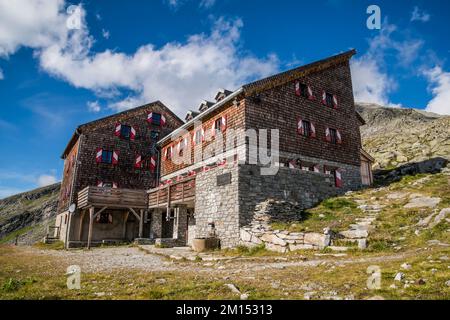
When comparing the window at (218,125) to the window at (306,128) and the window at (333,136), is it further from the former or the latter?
the window at (333,136)

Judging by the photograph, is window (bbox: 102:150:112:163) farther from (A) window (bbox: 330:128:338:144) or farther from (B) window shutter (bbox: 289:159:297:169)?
(A) window (bbox: 330:128:338:144)

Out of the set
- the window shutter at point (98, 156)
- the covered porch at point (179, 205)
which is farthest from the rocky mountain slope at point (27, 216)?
the covered porch at point (179, 205)

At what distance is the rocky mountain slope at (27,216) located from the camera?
154 feet

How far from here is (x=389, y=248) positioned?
9617 mm

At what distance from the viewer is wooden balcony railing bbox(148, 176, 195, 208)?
18.2 m

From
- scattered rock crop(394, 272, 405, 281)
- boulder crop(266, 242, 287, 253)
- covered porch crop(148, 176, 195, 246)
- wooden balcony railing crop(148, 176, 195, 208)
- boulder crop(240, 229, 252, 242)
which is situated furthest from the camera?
covered porch crop(148, 176, 195, 246)

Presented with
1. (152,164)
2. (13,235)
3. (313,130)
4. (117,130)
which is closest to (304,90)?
(313,130)

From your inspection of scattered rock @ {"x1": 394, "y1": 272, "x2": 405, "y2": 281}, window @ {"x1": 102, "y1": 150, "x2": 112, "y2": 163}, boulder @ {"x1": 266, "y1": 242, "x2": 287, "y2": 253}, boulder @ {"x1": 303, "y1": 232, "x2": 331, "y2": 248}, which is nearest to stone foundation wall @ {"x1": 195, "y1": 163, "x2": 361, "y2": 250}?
boulder @ {"x1": 266, "y1": 242, "x2": 287, "y2": 253}

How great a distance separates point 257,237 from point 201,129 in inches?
418

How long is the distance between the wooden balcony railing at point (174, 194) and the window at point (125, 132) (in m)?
7.49

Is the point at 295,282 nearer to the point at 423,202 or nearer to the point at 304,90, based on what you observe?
the point at 423,202

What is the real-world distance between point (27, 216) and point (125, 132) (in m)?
39.6

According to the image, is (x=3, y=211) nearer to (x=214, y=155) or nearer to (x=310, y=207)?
(x=214, y=155)
